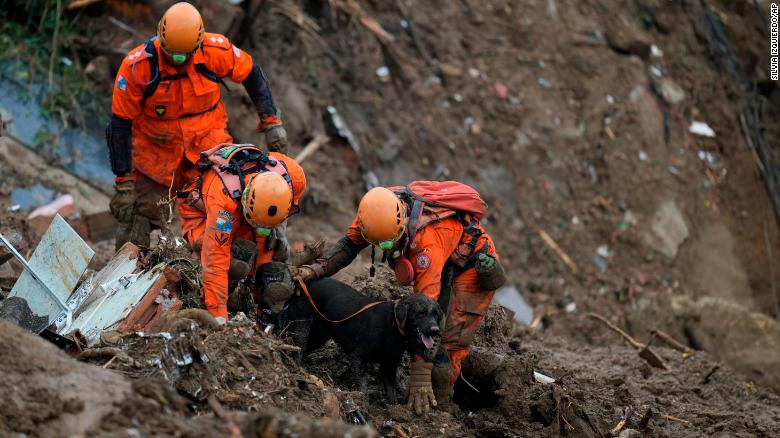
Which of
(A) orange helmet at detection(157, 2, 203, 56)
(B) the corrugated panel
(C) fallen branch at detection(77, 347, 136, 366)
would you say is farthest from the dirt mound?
(A) orange helmet at detection(157, 2, 203, 56)

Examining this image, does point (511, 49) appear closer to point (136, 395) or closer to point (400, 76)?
point (400, 76)

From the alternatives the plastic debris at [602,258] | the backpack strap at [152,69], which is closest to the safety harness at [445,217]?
the backpack strap at [152,69]

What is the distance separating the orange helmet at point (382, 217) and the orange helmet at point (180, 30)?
178cm

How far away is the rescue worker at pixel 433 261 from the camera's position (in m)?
5.77

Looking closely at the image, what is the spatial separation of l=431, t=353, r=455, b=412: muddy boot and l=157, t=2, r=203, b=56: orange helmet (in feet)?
8.97

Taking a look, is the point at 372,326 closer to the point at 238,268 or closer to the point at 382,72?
the point at 238,268

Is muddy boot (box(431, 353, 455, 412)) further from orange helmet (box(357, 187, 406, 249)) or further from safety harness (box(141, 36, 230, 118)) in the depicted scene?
safety harness (box(141, 36, 230, 118))

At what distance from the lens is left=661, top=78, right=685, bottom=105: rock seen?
14133mm

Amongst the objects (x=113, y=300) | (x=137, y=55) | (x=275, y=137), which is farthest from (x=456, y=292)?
(x=137, y=55)

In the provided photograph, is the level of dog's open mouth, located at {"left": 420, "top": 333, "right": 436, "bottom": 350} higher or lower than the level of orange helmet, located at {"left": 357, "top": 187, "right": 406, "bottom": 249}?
lower

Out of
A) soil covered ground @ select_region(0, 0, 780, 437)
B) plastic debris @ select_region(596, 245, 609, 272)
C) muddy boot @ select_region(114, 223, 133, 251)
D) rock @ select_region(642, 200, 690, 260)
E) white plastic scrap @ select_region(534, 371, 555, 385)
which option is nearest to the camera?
soil covered ground @ select_region(0, 0, 780, 437)

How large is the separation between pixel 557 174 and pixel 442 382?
711 centimetres

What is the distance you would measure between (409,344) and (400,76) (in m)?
6.91

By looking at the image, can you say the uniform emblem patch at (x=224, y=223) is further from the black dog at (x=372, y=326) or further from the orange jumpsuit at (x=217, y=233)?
the black dog at (x=372, y=326)
